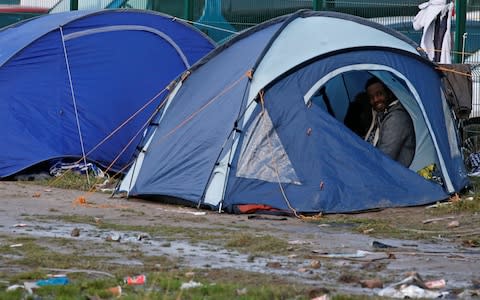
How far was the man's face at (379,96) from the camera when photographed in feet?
44.7

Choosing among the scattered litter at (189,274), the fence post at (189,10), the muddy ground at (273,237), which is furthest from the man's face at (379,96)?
the fence post at (189,10)

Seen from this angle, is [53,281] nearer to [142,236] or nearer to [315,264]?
[315,264]

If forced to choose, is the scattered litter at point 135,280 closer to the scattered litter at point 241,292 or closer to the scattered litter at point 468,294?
A: the scattered litter at point 241,292

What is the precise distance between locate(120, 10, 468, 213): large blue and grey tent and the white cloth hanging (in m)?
4.08

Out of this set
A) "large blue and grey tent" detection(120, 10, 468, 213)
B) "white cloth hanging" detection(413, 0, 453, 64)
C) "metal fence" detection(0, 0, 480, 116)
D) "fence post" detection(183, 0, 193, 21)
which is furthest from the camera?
"fence post" detection(183, 0, 193, 21)

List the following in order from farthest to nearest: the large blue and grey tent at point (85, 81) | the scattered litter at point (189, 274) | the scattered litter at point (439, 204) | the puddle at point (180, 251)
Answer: the large blue and grey tent at point (85, 81) → the scattered litter at point (439, 204) → the puddle at point (180, 251) → the scattered litter at point (189, 274)

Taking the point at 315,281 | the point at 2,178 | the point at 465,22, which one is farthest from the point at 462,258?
the point at 465,22

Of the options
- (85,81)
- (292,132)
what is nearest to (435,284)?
(292,132)

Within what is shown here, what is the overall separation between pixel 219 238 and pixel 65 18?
23.7 feet

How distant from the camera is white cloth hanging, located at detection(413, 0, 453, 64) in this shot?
17.6 m

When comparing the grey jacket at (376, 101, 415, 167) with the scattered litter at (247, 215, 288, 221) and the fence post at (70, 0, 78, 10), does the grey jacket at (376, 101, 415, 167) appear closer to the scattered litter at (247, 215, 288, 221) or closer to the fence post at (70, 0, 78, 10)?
the scattered litter at (247, 215, 288, 221)

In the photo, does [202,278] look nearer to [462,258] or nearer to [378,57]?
[462,258]

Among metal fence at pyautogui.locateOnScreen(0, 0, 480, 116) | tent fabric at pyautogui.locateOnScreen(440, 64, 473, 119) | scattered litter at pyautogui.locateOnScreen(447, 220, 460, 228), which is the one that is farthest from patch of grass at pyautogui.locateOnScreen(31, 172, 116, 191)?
metal fence at pyautogui.locateOnScreen(0, 0, 480, 116)

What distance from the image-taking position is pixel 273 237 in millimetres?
10047
